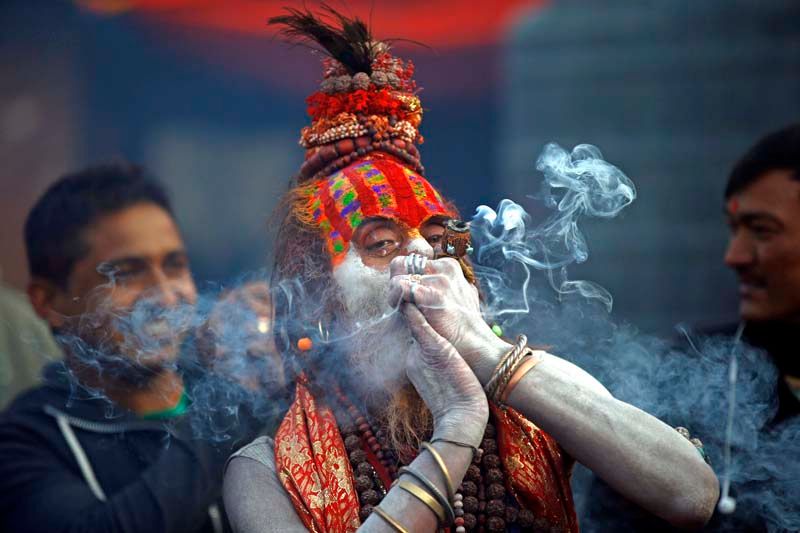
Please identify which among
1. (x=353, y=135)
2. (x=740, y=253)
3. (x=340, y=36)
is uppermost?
(x=340, y=36)

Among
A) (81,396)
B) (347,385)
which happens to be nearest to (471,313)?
(347,385)

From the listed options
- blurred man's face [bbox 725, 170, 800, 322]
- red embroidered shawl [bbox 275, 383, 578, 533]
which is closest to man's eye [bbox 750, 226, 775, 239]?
blurred man's face [bbox 725, 170, 800, 322]

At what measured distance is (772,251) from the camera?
3.92m

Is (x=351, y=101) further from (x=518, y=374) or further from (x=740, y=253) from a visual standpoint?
(x=740, y=253)

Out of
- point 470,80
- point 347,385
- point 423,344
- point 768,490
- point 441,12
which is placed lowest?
point 768,490

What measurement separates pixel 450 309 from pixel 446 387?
0.23 m

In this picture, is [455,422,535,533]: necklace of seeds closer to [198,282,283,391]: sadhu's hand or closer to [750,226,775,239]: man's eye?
[198,282,283,391]: sadhu's hand

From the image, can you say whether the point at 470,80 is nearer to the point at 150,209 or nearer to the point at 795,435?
the point at 150,209

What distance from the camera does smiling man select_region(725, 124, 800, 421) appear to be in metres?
3.89

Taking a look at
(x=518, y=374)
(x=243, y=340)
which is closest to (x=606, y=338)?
A: (x=518, y=374)

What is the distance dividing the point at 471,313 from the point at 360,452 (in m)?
0.55

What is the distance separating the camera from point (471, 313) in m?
2.73

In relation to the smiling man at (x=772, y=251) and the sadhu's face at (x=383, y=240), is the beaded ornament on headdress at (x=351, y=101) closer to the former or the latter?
the sadhu's face at (x=383, y=240)

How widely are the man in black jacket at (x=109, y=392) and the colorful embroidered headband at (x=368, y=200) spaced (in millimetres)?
804
